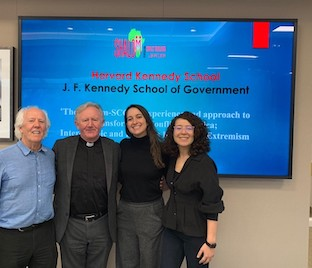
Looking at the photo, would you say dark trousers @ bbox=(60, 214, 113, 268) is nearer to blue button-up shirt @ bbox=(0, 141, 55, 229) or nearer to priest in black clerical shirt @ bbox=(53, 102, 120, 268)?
priest in black clerical shirt @ bbox=(53, 102, 120, 268)

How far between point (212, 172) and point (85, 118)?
A: 32.3 inches

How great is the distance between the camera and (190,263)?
2.04m

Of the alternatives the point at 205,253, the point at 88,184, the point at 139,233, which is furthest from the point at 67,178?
the point at 205,253

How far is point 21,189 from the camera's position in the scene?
6.16 ft

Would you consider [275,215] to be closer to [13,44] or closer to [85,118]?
[85,118]

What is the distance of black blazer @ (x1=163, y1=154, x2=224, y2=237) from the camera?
6.36 feet

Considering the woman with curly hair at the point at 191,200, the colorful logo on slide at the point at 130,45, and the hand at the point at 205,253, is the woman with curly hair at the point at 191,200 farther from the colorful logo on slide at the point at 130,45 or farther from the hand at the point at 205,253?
the colorful logo on slide at the point at 130,45

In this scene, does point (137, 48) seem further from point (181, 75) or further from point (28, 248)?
point (28, 248)

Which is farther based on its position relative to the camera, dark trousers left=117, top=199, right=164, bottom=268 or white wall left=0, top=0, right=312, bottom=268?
white wall left=0, top=0, right=312, bottom=268

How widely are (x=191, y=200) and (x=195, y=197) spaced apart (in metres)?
0.03

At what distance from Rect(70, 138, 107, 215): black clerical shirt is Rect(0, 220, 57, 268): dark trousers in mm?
210

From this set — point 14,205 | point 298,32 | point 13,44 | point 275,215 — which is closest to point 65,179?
point 14,205

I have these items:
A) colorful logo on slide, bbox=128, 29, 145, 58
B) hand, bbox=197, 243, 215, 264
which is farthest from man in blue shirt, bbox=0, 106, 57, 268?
colorful logo on slide, bbox=128, 29, 145, 58

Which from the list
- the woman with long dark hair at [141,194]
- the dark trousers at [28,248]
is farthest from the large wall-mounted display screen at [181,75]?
the dark trousers at [28,248]
